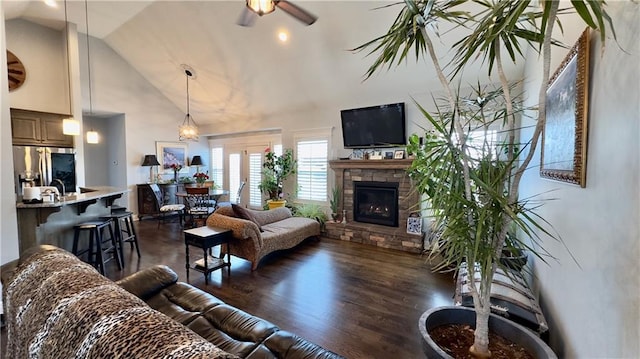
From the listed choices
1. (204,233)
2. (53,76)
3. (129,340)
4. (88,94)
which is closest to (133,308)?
(129,340)

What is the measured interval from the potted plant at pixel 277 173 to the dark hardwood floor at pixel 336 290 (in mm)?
1850

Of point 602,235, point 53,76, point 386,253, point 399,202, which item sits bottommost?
point 386,253

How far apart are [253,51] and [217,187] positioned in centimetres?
432

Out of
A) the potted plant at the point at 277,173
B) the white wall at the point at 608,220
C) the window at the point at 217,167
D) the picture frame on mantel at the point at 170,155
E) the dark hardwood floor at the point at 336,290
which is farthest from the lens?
the window at the point at 217,167

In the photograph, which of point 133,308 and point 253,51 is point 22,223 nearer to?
point 133,308

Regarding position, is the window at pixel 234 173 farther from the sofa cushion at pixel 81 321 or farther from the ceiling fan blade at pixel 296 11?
the sofa cushion at pixel 81 321

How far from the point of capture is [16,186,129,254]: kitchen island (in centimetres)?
282

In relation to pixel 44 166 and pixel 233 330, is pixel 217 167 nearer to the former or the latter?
pixel 44 166

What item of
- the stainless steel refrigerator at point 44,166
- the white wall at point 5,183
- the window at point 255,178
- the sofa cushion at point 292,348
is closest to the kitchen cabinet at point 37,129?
the stainless steel refrigerator at point 44,166

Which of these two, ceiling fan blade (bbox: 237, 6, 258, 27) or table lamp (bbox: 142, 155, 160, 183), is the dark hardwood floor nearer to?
table lamp (bbox: 142, 155, 160, 183)

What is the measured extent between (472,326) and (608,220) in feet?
3.21

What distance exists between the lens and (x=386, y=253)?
4461 millimetres

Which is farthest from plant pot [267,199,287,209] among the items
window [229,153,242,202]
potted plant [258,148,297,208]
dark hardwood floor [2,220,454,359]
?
window [229,153,242,202]

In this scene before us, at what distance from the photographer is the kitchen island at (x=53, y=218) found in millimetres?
2816
